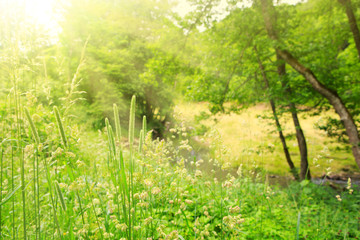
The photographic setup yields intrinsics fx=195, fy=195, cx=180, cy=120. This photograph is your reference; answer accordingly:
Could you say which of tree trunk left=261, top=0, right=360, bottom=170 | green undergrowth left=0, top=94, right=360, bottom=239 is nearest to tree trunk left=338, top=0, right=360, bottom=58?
tree trunk left=261, top=0, right=360, bottom=170

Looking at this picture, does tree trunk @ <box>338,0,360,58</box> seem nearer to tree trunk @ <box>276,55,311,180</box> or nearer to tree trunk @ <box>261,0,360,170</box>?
tree trunk @ <box>261,0,360,170</box>

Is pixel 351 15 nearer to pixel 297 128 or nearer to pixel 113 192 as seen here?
pixel 297 128

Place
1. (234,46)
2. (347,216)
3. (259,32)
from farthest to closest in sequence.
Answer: (234,46) → (259,32) → (347,216)

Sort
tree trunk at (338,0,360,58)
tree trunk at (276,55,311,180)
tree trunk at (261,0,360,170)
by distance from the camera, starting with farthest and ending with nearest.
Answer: tree trunk at (276,55,311,180)
tree trunk at (338,0,360,58)
tree trunk at (261,0,360,170)

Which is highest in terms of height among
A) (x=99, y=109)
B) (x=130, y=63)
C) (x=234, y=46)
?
(x=130, y=63)

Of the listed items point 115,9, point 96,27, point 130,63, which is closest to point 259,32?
point 130,63

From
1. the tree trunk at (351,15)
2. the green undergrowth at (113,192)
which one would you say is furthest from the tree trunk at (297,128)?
the green undergrowth at (113,192)

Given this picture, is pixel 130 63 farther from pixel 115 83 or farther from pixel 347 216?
pixel 347 216

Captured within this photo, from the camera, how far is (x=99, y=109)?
15.7m

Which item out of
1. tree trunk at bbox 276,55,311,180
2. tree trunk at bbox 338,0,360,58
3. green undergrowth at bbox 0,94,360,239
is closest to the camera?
green undergrowth at bbox 0,94,360,239

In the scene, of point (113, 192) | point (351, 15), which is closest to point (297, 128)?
point (351, 15)

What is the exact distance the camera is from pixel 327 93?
5.70 meters

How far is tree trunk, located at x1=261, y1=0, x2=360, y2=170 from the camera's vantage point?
532 centimetres

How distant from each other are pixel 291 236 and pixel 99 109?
1548 centimetres
